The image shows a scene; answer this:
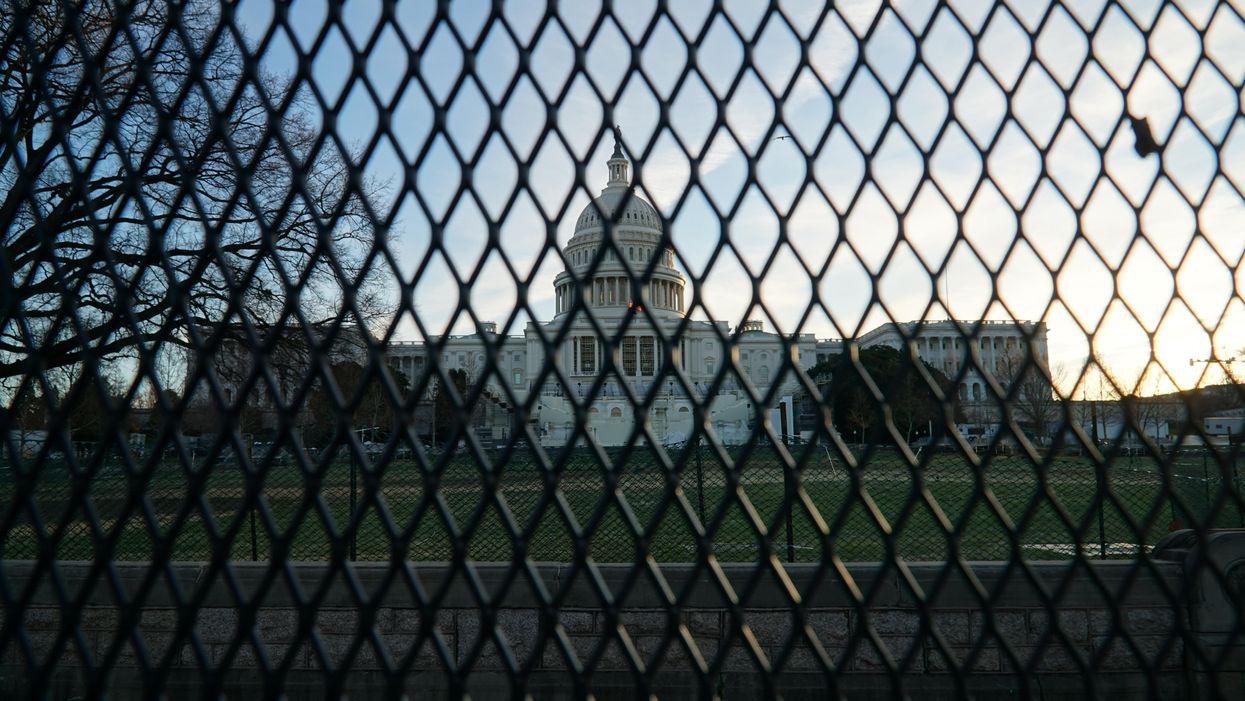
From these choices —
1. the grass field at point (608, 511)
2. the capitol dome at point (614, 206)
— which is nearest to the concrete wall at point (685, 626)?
the grass field at point (608, 511)

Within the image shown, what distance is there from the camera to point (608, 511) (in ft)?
33.4

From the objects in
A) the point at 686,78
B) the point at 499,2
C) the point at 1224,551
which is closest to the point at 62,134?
the point at 499,2

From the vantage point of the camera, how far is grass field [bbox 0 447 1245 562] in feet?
6.39

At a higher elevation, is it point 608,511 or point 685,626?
point 608,511

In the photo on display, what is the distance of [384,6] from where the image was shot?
80.7 inches

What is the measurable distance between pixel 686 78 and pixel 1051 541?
10.6m

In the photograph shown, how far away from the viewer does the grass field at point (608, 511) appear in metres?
1.95

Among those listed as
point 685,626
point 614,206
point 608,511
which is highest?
point 614,206

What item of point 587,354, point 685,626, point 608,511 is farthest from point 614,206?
point 587,354

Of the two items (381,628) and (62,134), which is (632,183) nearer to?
(62,134)

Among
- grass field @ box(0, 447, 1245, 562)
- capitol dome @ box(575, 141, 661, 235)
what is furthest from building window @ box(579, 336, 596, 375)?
grass field @ box(0, 447, 1245, 562)

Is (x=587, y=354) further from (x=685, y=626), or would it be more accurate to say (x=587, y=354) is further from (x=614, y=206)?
(x=685, y=626)

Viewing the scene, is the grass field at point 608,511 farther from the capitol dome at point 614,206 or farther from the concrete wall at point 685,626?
the capitol dome at point 614,206

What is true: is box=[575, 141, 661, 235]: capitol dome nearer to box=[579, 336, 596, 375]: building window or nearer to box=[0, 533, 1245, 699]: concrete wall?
box=[579, 336, 596, 375]: building window
